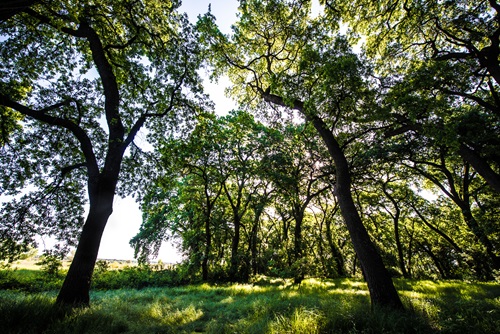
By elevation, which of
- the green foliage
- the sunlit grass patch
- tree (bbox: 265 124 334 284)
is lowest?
the sunlit grass patch

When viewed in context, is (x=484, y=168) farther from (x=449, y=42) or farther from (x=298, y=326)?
(x=298, y=326)

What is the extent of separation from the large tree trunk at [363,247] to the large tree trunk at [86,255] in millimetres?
7743

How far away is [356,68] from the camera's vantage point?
7.03 meters

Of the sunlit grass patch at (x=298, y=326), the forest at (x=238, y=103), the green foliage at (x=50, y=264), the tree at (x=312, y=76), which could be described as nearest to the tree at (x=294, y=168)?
the forest at (x=238, y=103)

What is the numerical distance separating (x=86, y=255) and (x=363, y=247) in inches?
323

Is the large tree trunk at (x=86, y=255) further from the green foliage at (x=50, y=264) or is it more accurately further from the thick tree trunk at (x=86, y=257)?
the green foliage at (x=50, y=264)

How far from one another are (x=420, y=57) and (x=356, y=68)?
9.07 meters

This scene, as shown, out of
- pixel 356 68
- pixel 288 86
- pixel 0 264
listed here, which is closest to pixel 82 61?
pixel 0 264

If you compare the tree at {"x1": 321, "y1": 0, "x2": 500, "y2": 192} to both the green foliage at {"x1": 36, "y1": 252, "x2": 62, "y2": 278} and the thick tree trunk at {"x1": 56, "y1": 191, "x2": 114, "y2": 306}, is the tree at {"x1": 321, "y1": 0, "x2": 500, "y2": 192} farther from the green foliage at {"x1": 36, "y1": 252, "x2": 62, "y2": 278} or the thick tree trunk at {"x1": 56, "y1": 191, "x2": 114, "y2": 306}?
the green foliage at {"x1": 36, "y1": 252, "x2": 62, "y2": 278}

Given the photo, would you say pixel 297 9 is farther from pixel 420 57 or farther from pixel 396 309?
pixel 396 309

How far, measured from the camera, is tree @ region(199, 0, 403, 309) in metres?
6.44

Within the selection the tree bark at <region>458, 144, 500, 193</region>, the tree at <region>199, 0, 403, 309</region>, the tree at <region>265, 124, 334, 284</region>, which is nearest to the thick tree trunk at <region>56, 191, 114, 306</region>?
the tree at <region>199, 0, 403, 309</region>

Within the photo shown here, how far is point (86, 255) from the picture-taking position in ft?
19.9

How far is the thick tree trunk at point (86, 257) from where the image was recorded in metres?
5.71
